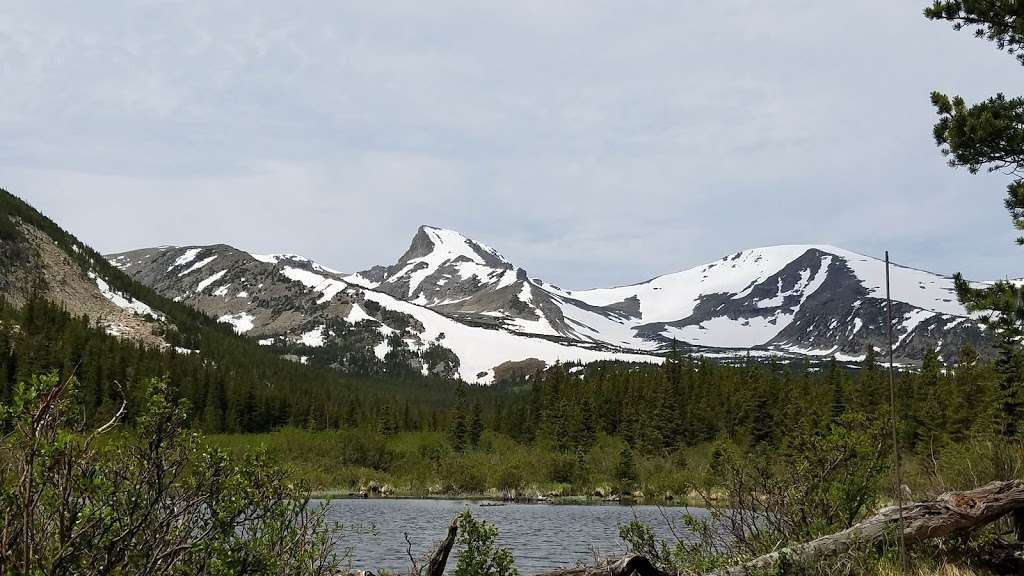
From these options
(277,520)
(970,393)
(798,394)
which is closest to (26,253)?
(798,394)

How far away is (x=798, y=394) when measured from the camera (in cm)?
11494

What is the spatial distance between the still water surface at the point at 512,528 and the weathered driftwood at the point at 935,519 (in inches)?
324

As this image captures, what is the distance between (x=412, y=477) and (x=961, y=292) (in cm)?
8394

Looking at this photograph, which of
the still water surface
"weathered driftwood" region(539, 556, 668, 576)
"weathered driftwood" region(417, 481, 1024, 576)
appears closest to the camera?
"weathered driftwood" region(539, 556, 668, 576)

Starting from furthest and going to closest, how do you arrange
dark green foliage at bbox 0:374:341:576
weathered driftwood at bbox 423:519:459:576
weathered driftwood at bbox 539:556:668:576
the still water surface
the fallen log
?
the still water surface → the fallen log → weathered driftwood at bbox 423:519:459:576 → weathered driftwood at bbox 539:556:668:576 → dark green foliage at bbox 0:374:341:576

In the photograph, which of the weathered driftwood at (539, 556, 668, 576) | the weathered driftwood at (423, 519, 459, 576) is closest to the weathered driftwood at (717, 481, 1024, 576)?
the weathered driftwood at (539, 556, 668, 576)

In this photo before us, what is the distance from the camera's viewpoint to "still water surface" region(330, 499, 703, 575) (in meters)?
35.2

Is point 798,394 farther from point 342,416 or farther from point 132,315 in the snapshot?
point 132,315

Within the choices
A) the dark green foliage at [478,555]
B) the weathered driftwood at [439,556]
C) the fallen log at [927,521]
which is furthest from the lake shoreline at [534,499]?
the weathered driftwood at [439,556]

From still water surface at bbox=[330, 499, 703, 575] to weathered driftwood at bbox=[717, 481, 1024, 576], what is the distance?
324 inches

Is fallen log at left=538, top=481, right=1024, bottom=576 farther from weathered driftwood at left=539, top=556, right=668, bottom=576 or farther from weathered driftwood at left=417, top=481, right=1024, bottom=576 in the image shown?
weathered driftwood at left=539, top=556, right=668, bottom=576

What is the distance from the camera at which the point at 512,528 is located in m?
50.6

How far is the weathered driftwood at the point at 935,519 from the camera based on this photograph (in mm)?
13227

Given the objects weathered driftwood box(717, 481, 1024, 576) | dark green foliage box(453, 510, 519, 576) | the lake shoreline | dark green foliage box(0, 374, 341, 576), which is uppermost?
dark green foliage box(0, 374, 341, 576)
